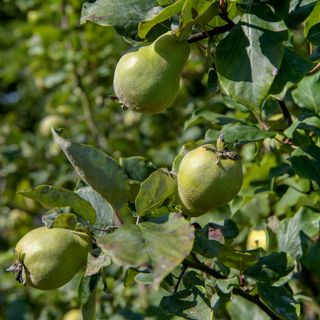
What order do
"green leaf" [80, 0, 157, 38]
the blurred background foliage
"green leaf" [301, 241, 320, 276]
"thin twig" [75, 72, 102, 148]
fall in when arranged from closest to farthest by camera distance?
"green leaf" [80, 0, 157, 38] < "green leaf" [301, 241, 320, 276] < the blurred background foliage < "thin twig" [75, 72, 102, 148]

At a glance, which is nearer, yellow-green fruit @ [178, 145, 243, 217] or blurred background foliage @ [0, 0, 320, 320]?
yellow-green fruit @ [178, 145, 243, 217]

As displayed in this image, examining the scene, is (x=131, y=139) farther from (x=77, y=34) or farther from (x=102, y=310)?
(x=102, y=310)

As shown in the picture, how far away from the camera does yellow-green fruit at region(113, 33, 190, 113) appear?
80cm

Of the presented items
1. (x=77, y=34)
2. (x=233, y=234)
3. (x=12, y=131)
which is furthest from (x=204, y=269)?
(x=12, y=131)

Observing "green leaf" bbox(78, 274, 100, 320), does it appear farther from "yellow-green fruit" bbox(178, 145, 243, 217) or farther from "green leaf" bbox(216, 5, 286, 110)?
"green leaf" bbox(216, 5, 286, 110)

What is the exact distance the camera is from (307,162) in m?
1.06

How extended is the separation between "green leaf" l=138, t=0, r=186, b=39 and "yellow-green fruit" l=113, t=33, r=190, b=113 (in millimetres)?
20

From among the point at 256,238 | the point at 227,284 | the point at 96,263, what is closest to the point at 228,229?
the point at 227,284

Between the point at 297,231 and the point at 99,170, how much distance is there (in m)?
0.51

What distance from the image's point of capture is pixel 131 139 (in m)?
Result: 2.37

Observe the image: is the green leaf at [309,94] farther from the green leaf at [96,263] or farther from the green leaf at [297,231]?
the green leaf at [96,263]

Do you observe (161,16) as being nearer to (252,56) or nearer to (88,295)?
(252,56)

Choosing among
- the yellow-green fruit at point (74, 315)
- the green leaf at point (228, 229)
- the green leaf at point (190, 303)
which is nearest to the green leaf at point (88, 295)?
the green leaf at point (190, 303)

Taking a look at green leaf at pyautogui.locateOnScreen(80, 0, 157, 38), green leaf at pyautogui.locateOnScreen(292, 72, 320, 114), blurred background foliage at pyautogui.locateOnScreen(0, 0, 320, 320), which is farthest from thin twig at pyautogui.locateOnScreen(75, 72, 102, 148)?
green leaf at pyautogui.locateOnScreen(80, 0, 157, 38)
